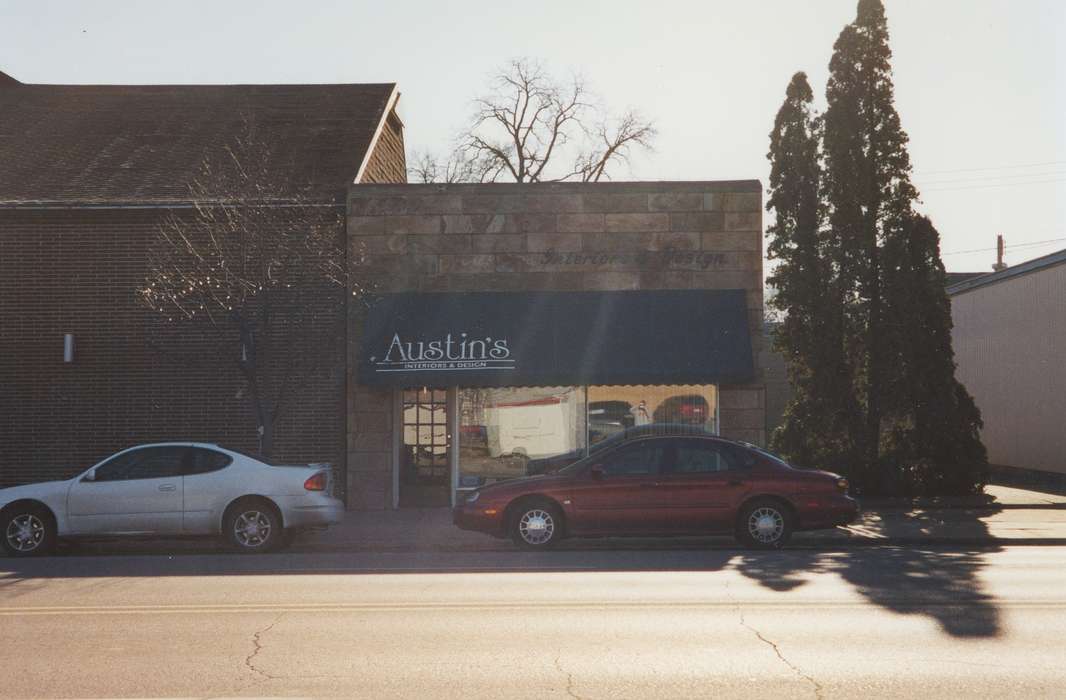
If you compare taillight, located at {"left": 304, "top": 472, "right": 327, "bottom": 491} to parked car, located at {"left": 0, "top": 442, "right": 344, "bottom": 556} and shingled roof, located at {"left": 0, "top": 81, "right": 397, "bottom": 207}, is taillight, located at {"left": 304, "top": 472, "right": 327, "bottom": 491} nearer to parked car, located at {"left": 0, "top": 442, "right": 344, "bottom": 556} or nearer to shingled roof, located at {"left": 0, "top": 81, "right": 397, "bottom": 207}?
parked car, located at {"left": 0, "top": 442, "right": 344, "bottom": 556}

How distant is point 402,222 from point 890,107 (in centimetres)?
958

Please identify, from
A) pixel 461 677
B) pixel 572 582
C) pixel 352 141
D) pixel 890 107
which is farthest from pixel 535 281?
pixel 461 677

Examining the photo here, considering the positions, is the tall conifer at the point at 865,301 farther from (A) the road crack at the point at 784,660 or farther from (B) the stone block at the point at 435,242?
(A) the road crack at the point at 784,660

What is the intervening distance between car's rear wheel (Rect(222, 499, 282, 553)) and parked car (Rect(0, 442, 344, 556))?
0.04ft

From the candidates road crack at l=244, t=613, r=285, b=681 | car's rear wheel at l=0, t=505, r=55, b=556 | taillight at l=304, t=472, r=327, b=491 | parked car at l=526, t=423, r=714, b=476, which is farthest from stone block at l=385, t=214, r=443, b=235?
road crack at l=244, t=613, r=285, b=681

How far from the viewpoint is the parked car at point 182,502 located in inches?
603

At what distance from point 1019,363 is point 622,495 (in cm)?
1873

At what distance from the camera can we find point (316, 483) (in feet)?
51.1

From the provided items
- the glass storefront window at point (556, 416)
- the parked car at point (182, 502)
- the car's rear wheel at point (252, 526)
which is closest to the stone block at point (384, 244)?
the glass storefront window at point (556, 416)

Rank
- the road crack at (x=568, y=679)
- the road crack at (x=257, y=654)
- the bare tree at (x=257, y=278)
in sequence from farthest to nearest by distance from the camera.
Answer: the bare tree at (x=257, y=278)
the road crack at (x=257, y=654)
the road crack at (x=568, y=679)

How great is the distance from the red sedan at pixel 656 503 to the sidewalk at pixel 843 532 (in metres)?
0.70

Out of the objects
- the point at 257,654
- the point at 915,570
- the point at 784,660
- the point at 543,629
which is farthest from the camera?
the point at 915,570

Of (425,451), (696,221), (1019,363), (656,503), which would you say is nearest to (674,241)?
(696,221)

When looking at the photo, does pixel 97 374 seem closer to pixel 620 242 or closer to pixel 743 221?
pixel 620 242
